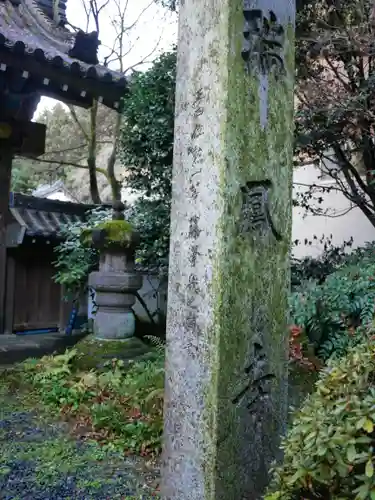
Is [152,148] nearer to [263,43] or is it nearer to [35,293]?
[35,293]

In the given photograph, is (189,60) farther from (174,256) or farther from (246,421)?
(246,421)

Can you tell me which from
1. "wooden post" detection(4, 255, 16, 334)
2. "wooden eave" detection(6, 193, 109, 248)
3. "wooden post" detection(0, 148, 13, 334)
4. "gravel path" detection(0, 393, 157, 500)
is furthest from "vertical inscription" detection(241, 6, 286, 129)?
"wooden post" detection(4, 255, 16, 334)

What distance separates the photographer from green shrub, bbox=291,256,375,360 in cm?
572

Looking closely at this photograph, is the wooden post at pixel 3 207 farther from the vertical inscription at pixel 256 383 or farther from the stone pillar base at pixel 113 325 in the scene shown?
the vertical inscription at pixel 256 383

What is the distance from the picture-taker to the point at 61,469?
3604 mm

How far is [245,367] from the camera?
2.69 meters

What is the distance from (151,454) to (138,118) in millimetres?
4835

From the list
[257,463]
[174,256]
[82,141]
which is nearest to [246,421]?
[257,463]

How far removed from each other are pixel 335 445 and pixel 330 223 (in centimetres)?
905

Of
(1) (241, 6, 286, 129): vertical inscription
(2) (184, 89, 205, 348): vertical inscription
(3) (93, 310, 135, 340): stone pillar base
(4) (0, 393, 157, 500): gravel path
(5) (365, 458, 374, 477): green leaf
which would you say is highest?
(1) (241, 6, 286, 129): vertical inscription

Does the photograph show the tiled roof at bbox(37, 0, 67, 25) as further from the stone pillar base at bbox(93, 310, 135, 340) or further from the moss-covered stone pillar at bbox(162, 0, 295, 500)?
the moss-covered stone pillar at bbox(162, 0, 295, 500)

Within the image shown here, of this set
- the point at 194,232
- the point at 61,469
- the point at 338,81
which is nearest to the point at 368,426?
the point at 194,232

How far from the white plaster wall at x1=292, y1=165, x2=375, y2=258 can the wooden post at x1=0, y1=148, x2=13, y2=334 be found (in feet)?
16.7

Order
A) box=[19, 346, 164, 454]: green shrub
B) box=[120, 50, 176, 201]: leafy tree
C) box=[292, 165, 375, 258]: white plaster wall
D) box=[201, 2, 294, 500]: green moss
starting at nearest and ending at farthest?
1. box=[201, 2, 294, 500]: green moss
2. box=[19, 346, 164, 454]: green shrub
3. box=[120, 50, 176, 201]: leafy tree
4. box=[292, 165, 375, 258]: white plaster wall
